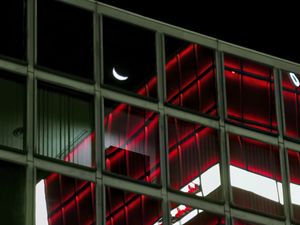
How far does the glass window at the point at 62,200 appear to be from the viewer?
32.9 meters

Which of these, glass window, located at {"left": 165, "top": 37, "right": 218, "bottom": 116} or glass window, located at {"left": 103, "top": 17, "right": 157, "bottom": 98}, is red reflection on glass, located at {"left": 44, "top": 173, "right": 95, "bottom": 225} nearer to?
glass window, located at {"left": 103, "top": 17, "right": 157, "bottom": 98}

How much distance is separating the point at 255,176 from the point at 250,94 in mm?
2443

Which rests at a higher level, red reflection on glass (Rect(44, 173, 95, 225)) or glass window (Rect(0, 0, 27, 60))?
glass window (Rect(0, 0, 27, 60))

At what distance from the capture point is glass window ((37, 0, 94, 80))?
114 feet

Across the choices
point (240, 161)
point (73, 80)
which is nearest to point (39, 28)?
point (73, 80)

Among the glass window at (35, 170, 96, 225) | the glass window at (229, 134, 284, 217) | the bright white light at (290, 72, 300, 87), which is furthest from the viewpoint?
the bright white light at (290, 72, 300, 87)

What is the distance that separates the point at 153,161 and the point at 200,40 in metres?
4.24

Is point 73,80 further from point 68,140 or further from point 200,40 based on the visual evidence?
point 200,40

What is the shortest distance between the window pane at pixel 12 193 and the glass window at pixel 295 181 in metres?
8.03

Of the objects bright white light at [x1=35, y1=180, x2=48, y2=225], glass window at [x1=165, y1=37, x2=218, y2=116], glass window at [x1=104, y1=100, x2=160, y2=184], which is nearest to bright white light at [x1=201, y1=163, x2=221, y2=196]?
glass window at [x1=104, y1=100, x2=160, y2=184]

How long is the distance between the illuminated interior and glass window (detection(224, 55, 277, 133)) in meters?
0.03

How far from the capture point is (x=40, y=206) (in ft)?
108

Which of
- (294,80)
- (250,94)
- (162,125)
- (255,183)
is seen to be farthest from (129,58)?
(294,80)

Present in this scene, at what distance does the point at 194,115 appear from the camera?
119ft
